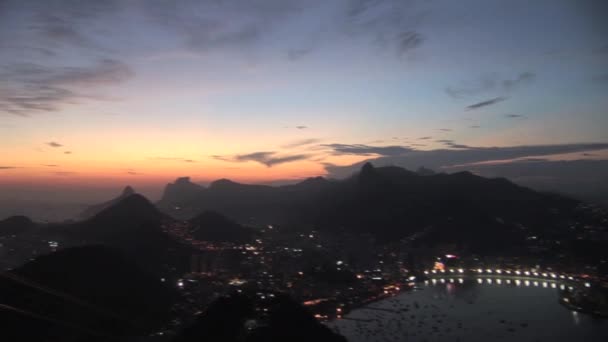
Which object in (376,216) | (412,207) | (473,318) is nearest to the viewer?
(473,318)

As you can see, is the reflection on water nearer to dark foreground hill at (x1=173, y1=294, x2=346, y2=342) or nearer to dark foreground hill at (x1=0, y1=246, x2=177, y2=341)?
dark foreground hill at (x1=173, y1=294, x2=346, y2=342)

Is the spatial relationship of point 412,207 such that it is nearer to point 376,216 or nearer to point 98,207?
point 376,216

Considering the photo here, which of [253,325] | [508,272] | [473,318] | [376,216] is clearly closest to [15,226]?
[253,325]

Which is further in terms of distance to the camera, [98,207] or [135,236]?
[98,207]

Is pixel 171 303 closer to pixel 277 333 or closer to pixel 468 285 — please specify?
pixel 277 333

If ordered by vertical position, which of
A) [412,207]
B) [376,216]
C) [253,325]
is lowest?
[376,216]
